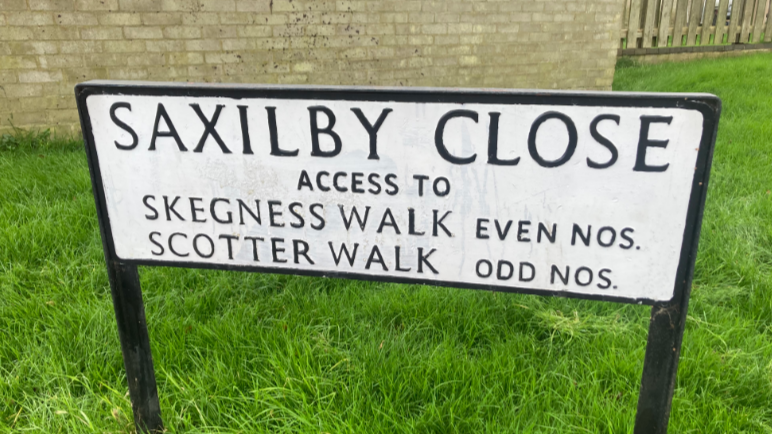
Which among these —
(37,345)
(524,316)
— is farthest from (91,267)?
(524,316)

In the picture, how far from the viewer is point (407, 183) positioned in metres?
1.32

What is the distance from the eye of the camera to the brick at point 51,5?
5.22 metres

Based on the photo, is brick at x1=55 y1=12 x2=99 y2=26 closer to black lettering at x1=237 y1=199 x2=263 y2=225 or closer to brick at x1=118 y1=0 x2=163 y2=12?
brick at x1=118 y1=0 x2=163 y2=12

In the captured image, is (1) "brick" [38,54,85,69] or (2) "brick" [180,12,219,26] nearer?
(1) "brick" [38,54,85,69]

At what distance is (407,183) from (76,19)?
560 cm

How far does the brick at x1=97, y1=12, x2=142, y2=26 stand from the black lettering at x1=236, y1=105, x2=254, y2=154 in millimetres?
5275

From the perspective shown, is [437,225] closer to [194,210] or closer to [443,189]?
[443,189]

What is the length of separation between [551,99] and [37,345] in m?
2.16

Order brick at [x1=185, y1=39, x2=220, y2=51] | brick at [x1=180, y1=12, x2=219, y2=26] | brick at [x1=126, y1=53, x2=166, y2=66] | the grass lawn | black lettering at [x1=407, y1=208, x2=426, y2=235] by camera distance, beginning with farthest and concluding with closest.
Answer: brick at [x1=185, y1=39, x2=220, y2=51] < brick at [x1=180, y1=12, x2=219, y2=26] < brick at [x1=126, y1=53, x2=166, y2=66] < the grass lawn < black lettering at [x1=407, y1=208, x2=426, y2=235]

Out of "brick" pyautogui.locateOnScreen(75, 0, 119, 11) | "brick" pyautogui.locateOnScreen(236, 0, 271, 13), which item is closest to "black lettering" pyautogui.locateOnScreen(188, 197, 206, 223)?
"brick" pyautogui.locateOnScreen(75, 0, 119, 11)

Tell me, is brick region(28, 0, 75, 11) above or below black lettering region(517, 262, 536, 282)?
above

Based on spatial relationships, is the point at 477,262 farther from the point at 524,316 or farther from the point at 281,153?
the point at 524,316

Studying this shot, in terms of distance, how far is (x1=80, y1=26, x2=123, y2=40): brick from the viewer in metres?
5.52

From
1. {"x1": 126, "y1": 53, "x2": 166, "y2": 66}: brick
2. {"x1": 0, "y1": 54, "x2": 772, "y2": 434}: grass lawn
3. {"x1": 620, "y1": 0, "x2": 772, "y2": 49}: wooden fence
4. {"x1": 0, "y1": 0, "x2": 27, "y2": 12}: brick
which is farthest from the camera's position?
{"x1": 620, "y1": 0, "x2": 772, "y2": 49}: wooden fence
